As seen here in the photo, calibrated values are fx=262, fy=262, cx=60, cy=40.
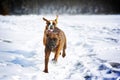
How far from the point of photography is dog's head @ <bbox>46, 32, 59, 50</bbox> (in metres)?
5.62

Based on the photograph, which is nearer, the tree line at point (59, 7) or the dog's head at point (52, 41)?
the dog's head at point (52, 41)

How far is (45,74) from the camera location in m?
5.84

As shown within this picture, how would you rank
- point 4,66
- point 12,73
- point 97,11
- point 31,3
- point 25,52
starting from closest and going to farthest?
point 12,73, point 4,66, point 25,52, point 31,3, point 97,11

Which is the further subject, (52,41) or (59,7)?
(59,7)

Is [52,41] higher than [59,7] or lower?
higher

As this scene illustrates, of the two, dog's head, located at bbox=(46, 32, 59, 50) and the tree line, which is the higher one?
dog's head, located at bbox=(46, 32, 59, 50)

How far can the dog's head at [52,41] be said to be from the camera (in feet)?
18.4

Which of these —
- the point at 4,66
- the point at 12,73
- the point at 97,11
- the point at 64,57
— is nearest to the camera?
the point at 12,73

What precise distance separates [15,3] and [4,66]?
27974 mm

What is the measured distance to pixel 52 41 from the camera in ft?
18.8

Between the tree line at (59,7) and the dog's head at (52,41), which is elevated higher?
the dog's head at (52,41)

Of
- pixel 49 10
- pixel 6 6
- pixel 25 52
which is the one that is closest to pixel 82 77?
pixel 25 52

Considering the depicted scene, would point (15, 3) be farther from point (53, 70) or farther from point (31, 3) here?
point (53, 70)

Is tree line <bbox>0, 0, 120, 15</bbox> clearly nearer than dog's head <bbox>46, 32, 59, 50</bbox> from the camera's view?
No
